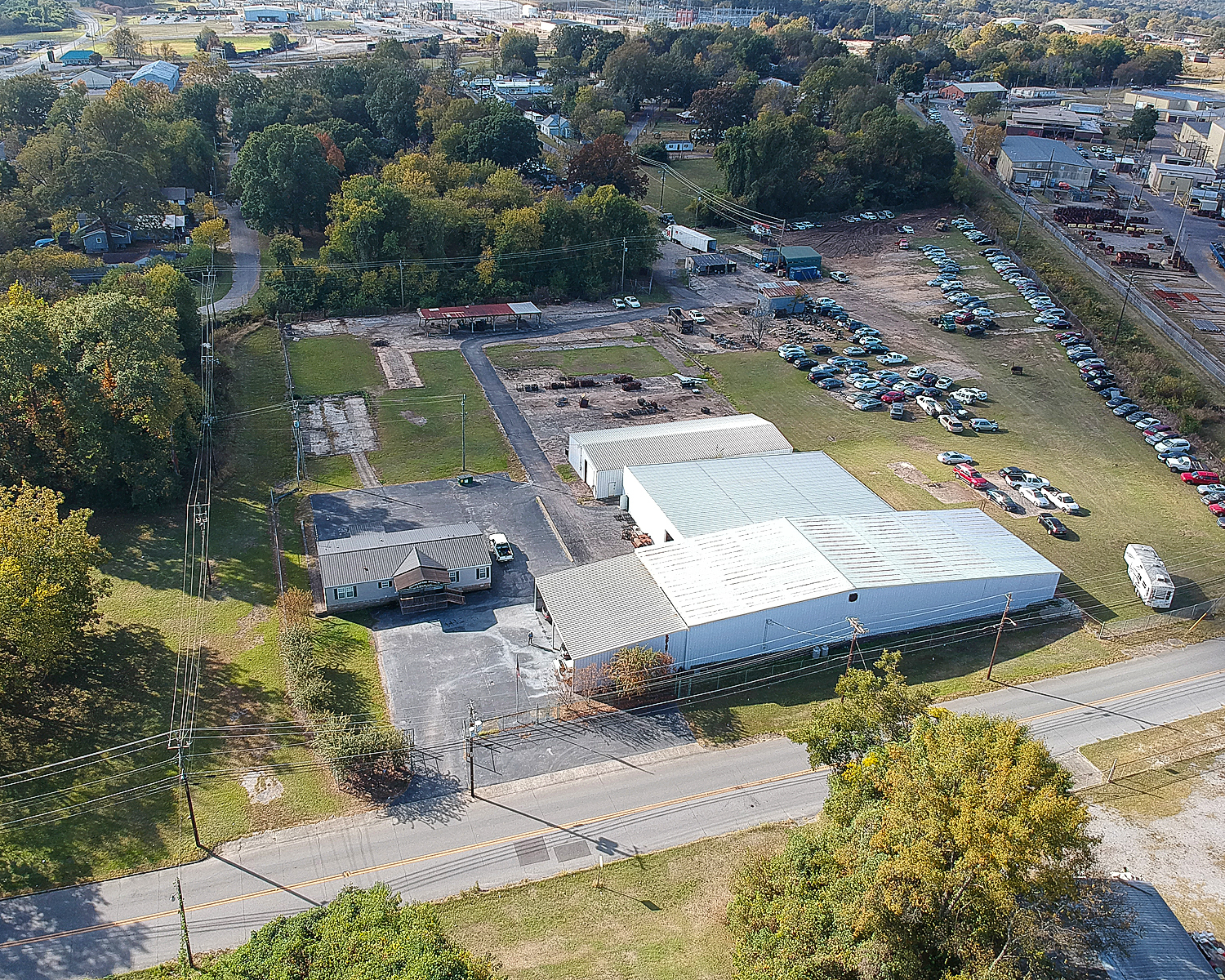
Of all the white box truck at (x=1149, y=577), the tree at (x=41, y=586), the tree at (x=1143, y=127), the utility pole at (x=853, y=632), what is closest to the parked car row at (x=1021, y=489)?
the white box truck at (x=1149, y=577)

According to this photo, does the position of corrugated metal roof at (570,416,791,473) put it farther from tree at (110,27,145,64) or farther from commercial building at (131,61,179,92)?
tree at (110,27,145,64)

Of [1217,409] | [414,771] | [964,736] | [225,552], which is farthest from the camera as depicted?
[1217,409]

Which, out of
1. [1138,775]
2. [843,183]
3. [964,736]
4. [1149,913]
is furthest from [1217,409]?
[843,183]

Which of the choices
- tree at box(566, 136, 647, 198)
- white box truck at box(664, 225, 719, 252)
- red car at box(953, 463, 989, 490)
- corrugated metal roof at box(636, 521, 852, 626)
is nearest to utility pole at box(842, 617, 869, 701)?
corrugated metal roof at box(636, 521, 852, 626)

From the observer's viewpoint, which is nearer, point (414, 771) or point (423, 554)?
point (414, 771)

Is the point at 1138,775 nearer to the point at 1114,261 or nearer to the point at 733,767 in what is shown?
the point at 733,767

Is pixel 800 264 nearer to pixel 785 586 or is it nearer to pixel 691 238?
pixel 691 238
